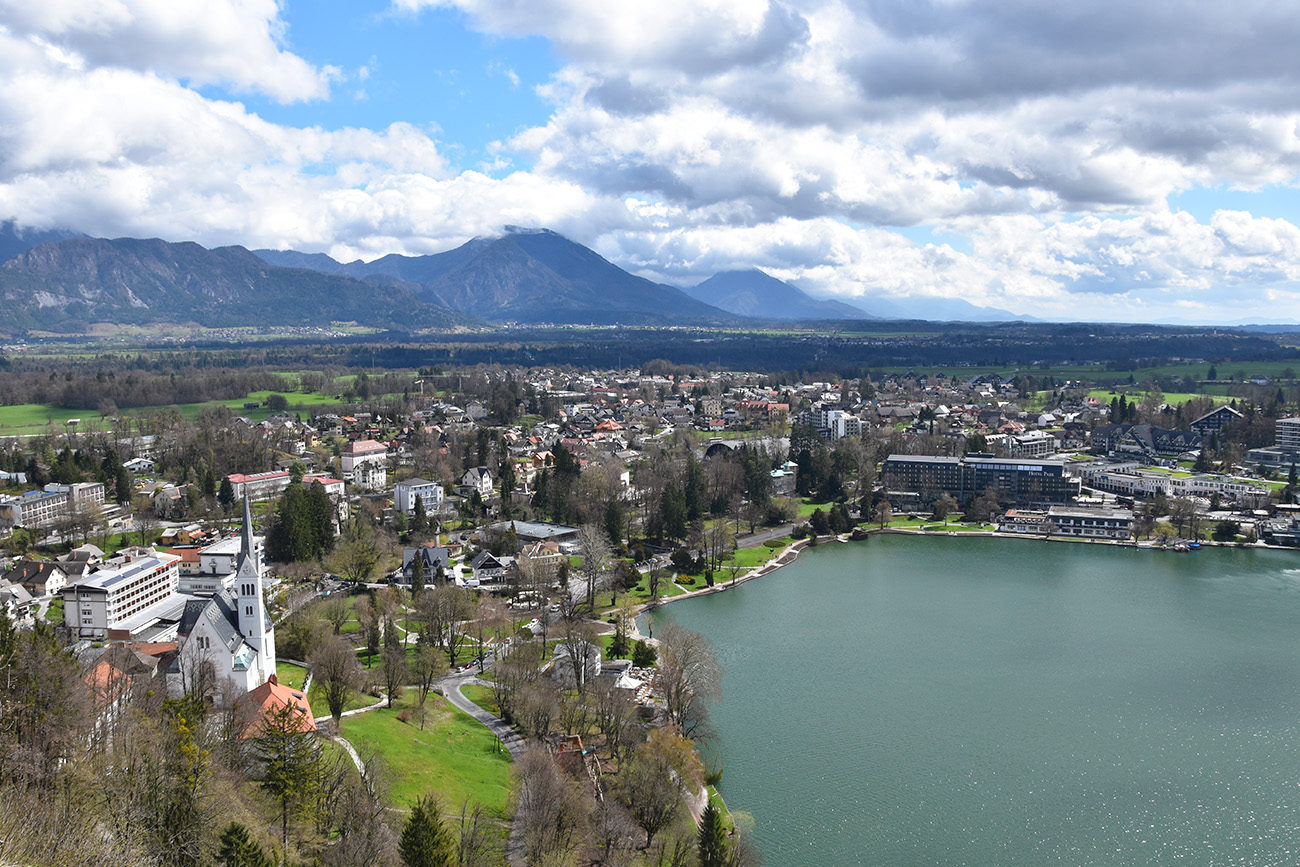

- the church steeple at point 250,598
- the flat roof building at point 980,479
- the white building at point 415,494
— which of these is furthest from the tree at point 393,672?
the flat roof building at point 980,479

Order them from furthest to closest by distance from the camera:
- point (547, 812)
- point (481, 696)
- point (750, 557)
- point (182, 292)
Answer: point (182, 292)
point (750, 557)
point (481, 696)
point (547, 812)

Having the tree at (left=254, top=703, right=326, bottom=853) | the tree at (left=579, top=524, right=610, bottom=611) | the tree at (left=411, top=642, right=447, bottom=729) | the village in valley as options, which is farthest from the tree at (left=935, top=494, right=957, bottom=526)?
the tree at (left=254, top=703, right=326, bottom=853)

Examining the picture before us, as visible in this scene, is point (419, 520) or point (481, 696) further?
point (419, 520)

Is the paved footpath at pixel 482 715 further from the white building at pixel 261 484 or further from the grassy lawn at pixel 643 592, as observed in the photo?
the white building at pixel 261 484

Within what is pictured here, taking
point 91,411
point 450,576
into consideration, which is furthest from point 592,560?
point 91,411

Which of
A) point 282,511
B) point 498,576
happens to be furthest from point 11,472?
point 498,576

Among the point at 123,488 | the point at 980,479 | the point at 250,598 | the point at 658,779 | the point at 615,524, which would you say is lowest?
the point at 123,488

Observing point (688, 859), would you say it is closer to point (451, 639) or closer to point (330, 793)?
point (330, 793)

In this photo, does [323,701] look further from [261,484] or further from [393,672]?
[261,484]
